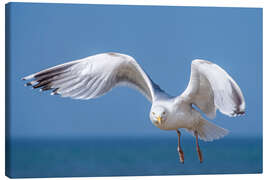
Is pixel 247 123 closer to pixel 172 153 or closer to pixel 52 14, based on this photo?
pixel 172 153

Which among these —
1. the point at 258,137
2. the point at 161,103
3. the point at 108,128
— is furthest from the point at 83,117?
the point at 258,137

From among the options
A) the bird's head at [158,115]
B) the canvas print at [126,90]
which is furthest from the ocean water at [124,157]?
the bird's head at [158,115]

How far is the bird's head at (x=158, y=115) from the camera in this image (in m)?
7.56

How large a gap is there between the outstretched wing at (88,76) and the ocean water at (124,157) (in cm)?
55

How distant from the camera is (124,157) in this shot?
8.02 metres

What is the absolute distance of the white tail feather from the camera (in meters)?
8.06

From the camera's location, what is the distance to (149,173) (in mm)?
8062

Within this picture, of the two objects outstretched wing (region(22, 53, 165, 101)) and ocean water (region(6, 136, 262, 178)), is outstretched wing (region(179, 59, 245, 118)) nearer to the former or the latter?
outstretched wing (region(22, 53, 165, 101))

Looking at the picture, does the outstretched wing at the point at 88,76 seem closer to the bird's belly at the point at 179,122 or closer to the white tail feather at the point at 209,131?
the bird's belly at the point at 179,122

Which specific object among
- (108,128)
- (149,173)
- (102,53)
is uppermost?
(102,53)

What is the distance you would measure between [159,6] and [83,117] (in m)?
1.55

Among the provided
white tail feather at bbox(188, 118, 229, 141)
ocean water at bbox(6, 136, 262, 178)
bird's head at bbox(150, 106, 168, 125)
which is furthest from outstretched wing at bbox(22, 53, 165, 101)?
white tail feather at bbox(188, 118, 229, 141)

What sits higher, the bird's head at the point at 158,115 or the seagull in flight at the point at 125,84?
the seagull in flight at the point at 125,84

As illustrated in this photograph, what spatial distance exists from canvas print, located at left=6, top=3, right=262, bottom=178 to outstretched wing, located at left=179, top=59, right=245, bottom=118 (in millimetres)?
22
